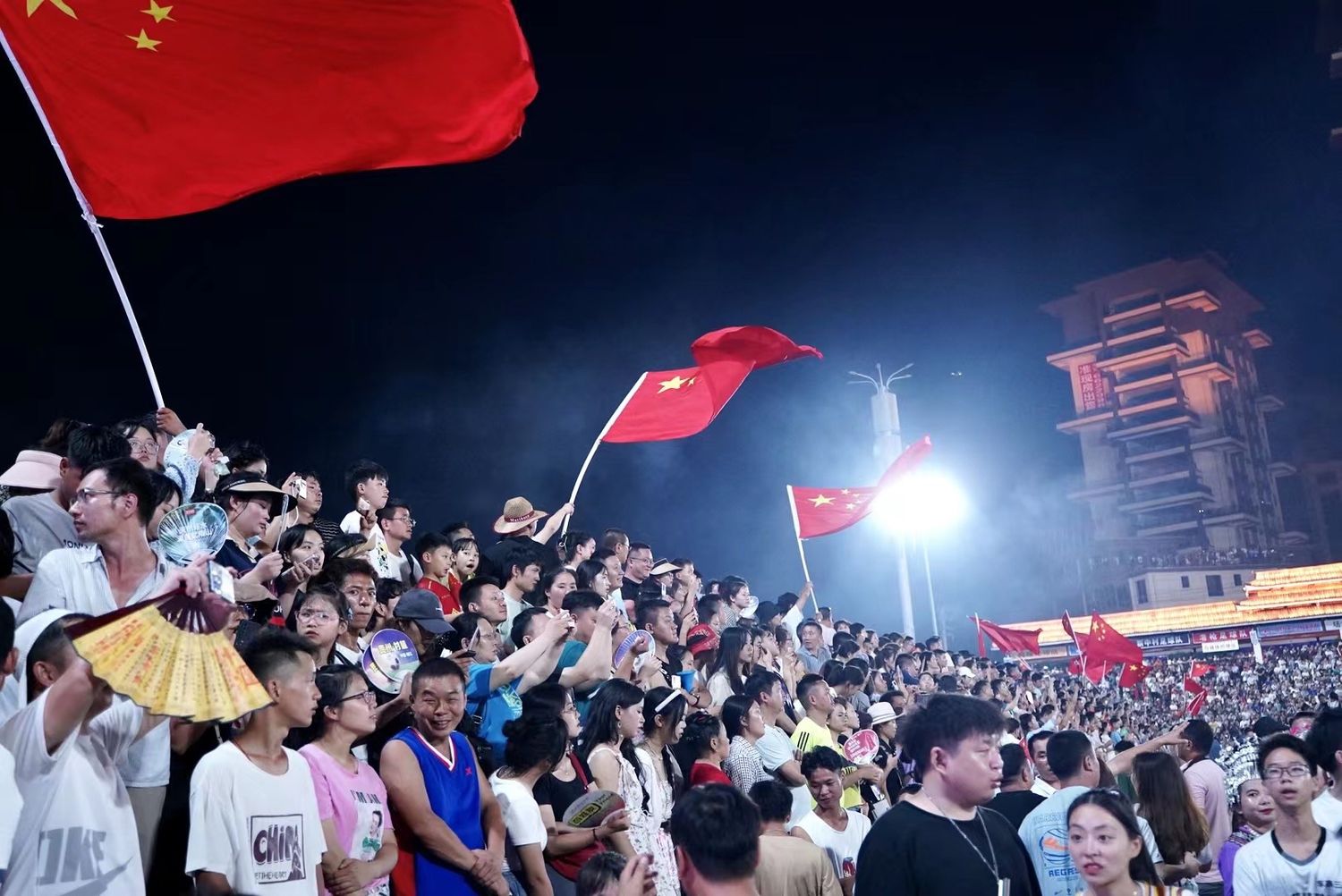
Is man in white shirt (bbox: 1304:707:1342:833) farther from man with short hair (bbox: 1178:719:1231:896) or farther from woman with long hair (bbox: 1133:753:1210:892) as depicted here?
man with short hair (bbox: 1178:719:1231:896)

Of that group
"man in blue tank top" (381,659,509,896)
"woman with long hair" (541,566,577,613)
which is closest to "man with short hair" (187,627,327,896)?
"man in blue tank top" (381,659,509,896)

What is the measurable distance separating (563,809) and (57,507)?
2.85 metres

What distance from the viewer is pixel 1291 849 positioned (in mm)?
5703

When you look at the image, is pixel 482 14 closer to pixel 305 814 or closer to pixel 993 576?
pixel 305 814

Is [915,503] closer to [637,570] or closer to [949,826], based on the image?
[637,570]

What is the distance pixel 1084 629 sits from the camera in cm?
4603

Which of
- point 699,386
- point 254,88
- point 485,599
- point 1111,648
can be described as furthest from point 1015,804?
point 1111,648

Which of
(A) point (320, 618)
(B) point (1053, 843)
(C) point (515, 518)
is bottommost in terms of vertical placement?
(B) point (1053, 843)

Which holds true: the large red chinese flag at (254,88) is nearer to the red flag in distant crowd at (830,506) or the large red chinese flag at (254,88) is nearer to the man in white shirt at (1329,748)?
the man in white shirt at (1329,748)

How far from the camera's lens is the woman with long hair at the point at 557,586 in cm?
881

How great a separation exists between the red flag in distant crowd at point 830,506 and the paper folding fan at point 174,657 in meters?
14.1

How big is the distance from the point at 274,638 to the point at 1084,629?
150ft

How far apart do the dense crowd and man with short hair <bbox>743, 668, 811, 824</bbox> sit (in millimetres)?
20

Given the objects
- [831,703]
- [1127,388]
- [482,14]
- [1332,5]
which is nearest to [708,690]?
[831,703]
